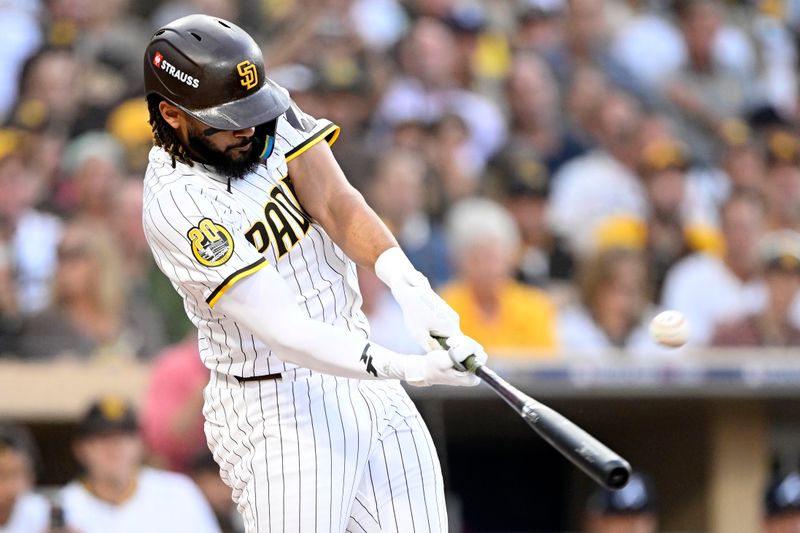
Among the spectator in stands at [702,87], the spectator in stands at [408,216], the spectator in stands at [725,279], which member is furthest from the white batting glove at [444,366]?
the spectator in stands at [702,87]

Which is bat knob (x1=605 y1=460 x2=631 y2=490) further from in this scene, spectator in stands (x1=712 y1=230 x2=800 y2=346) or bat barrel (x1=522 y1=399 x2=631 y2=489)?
spectator in stands (x1=712 y1=230 x2=800 y2=346)

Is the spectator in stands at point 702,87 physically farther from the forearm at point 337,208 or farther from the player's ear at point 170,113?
the player's ear at point 170,113

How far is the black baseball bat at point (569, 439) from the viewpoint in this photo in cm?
317

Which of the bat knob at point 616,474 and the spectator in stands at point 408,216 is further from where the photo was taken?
the spectator in stands at point 408,216

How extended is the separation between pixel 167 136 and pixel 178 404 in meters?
2.57

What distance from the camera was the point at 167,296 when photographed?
6.98 m

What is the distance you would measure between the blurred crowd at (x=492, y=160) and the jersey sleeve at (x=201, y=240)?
3.03 metres

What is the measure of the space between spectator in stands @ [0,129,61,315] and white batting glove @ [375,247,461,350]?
354 cm

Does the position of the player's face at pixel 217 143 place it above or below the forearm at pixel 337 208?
above

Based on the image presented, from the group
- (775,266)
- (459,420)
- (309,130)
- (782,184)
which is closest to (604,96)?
(782,184)

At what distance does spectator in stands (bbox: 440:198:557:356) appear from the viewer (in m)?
7.06

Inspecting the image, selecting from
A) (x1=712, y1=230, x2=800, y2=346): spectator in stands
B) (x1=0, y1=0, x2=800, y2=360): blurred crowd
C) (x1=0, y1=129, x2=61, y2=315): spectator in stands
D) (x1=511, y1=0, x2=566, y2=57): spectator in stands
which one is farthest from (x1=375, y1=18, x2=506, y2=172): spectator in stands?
(x1=0, y1=129, x2=61, y2=315): spectator in stands

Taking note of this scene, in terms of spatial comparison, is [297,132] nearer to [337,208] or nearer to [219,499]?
[337,208]

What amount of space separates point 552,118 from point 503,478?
8.34 feet
